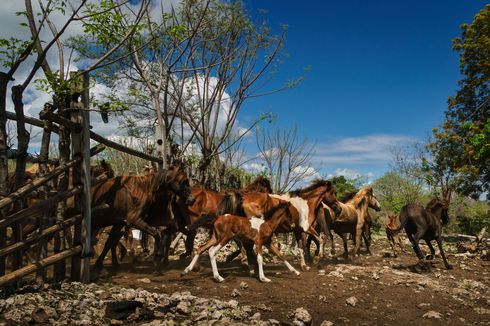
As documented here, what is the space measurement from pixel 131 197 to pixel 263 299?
3595 mm

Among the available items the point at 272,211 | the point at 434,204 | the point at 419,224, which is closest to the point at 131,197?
the point at 272,211

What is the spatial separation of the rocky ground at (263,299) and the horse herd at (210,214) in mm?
526

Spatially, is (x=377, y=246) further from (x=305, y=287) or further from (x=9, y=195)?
(x=9, y=195)

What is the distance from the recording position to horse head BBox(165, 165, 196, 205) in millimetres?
9180

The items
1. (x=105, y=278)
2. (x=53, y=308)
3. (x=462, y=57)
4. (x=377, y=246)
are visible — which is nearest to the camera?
(x=53, y=308)

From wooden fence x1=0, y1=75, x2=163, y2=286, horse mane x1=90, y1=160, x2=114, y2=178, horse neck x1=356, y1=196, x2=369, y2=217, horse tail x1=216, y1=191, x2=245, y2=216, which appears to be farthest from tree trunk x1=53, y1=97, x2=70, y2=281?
horse neck x1=356, y1=196, x2=369, y2=217

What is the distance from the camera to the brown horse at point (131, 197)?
8.55 m

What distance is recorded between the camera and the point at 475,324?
252 inches

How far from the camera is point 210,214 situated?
379 inches

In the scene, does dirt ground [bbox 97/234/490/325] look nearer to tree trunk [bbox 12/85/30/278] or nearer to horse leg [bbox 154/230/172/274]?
horse leg [bbox 154/230/172/274]

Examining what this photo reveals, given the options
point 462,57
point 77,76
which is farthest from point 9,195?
point 462,57

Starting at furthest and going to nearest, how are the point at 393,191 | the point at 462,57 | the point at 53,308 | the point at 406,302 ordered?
the point at 393,191 → the point at 462,57 → the point at 406,302 → the point at 53,308

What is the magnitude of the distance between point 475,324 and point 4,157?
286 inches

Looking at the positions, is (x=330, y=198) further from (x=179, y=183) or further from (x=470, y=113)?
(x=470, y=113)
